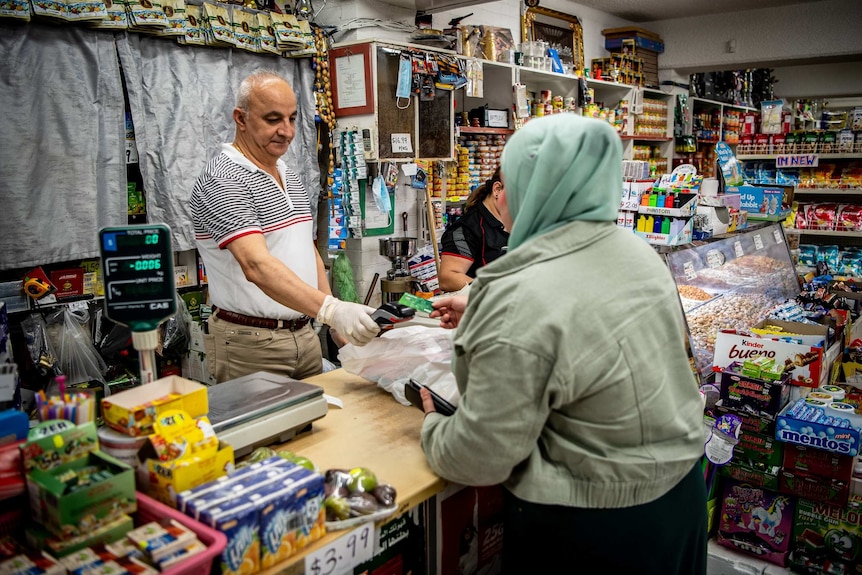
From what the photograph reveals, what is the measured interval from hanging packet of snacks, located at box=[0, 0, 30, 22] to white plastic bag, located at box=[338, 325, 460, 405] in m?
2.50

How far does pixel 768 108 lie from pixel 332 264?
453cm

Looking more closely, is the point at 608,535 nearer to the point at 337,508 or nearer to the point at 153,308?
the point at 337,508

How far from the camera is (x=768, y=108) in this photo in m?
6.40

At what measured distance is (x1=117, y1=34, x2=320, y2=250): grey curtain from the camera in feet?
12.8

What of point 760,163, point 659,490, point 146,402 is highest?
point 760,163

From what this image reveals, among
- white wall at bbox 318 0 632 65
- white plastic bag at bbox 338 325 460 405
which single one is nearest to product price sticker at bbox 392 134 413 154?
white wall at bbox 318 0 632 65

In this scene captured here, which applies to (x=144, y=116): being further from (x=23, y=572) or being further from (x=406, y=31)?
(x=23, y=572)

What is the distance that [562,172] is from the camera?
1.40 meters

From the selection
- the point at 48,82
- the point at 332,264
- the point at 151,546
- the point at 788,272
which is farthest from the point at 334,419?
the point at 788,272

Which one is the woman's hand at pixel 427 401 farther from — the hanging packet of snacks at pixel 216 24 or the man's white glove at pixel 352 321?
the hanging packet of snacks at pixel 216 24

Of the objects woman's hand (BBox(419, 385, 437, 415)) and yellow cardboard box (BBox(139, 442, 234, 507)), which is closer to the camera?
yellow cardboard box (BBox(139, 442, 234, 507))

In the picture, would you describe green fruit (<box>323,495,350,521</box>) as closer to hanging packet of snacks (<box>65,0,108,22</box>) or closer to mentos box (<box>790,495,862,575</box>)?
mentos box (<box>790,495,862,575</box>)

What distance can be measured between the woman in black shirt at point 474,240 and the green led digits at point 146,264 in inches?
89.6

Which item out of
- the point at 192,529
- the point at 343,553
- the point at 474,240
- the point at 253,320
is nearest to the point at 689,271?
the point at 474,240
